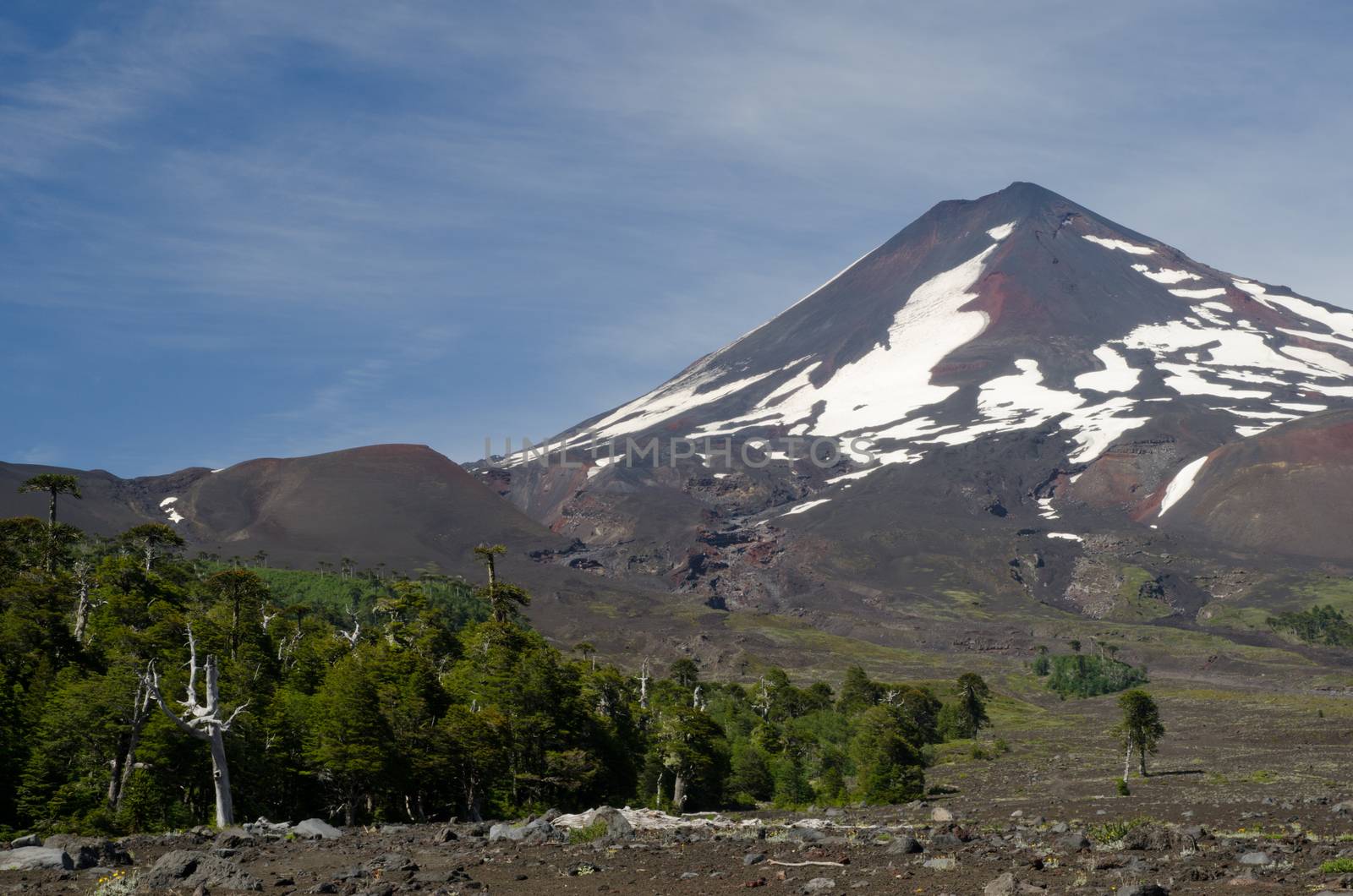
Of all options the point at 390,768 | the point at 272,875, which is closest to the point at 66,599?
the point at 390,768

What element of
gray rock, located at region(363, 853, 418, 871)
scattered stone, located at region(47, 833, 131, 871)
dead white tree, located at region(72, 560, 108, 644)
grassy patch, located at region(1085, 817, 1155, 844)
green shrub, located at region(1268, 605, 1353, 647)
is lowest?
green shrub, located at region(1268, 605, 1353, 647)

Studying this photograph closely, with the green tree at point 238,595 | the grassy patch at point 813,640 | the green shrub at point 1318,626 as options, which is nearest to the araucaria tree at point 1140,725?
the green tree at point 238,595

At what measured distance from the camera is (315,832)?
2767 cm

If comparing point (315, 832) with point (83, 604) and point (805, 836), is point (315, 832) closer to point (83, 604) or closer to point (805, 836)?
point (805, 836)

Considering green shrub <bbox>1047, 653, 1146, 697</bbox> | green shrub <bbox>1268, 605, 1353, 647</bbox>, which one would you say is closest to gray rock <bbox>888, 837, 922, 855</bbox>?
green shrub <bbox>1047, 653, 1146, 697</bbox>

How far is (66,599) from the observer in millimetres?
54875

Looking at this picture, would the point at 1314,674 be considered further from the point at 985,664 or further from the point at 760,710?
the point at 760,710

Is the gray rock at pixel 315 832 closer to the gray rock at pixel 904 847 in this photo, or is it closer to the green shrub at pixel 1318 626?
the gray rock at pixel 904 847

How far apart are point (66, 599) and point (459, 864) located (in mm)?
41288

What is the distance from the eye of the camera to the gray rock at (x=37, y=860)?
2056cm

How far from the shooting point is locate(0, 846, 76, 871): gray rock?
20.6m

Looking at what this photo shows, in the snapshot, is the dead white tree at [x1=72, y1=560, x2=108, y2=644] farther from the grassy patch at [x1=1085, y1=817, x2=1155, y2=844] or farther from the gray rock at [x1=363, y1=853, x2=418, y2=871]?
the grassy patch at [x1=1085, y1=817, x2=1155, y2=844]

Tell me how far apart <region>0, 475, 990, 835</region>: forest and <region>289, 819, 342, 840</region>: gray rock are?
73.8 inches

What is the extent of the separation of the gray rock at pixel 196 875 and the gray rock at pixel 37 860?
2055 millimetres
